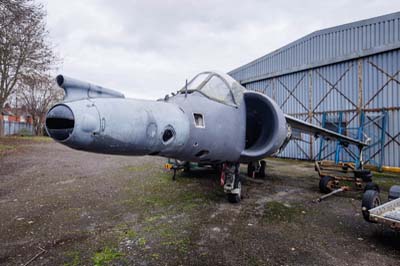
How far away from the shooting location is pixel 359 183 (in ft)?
22.4

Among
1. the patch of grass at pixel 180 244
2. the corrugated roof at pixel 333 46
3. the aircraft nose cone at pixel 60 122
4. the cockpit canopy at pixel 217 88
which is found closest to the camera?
the aircraft nose cone at pixel 60 122

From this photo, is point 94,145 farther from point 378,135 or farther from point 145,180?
point 378,135

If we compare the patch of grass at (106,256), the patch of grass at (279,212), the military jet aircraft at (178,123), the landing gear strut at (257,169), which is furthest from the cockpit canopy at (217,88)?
the landing gear strut at (257,169)

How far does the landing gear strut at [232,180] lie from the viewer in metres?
5.07

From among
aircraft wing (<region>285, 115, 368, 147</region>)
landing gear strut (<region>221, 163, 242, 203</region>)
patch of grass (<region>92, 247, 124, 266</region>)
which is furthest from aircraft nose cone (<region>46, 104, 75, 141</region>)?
aircraft wing (<region>285, 115, 368, 147</region>)

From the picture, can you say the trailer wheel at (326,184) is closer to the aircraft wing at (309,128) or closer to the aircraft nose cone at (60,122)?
the aircraft wing at (309,128)

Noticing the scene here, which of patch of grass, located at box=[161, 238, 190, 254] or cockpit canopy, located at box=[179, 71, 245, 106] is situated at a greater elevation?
cockpit canopy, located at box=[179, 71, 245, 106]

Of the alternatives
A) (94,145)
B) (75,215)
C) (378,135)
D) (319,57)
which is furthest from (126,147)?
(319,57)

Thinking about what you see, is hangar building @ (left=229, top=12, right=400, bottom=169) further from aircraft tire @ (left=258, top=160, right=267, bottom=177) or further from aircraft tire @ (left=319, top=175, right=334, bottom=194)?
aircraft tire @ (left=319, top=175, right=334, bottom=194)

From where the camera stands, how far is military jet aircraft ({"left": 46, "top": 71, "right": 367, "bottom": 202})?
1943 mm

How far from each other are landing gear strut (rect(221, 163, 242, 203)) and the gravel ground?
0.21 metres

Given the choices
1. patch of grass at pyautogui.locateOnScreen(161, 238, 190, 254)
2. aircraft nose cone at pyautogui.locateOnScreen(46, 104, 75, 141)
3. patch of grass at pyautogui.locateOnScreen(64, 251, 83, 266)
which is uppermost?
aircraft nose cone at pyautogui.locateOnScreen(46, 104, 75, 141)

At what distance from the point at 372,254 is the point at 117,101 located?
12.7 feet

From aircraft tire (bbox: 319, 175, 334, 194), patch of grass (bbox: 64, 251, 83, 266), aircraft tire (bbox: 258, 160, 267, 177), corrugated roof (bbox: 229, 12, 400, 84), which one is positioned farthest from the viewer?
corrugated roof (bbox: 229, 12, 400, 84)
